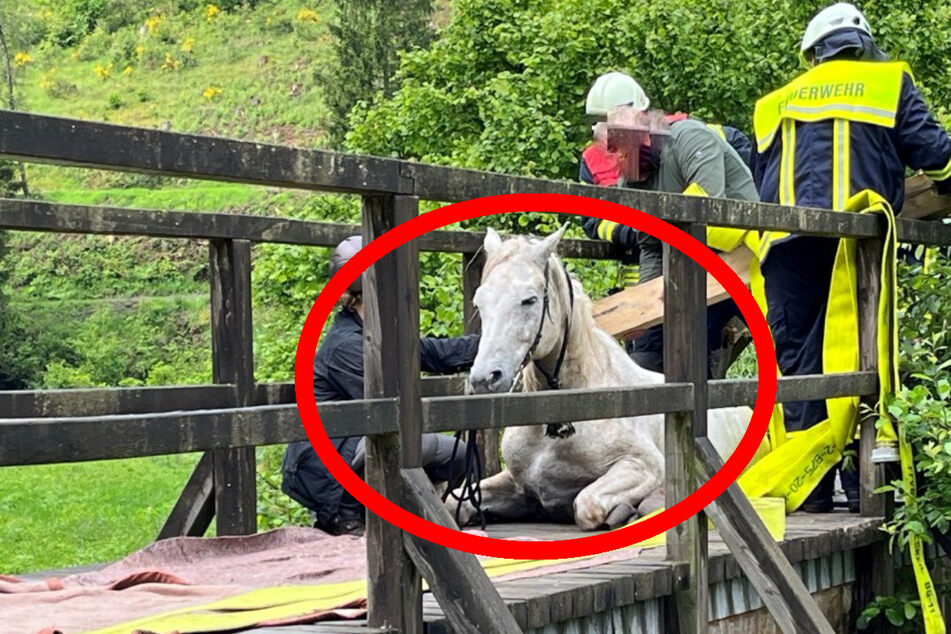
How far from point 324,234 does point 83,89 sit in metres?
54.6

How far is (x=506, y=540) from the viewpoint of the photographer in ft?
18.5

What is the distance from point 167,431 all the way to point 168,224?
2506 millimetres

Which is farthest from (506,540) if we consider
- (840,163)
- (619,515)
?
(840,163)

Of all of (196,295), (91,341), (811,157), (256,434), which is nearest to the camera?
(256,434)

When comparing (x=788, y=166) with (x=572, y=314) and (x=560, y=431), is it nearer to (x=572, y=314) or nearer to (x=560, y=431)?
(x=572, y=314)

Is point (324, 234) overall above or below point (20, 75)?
below

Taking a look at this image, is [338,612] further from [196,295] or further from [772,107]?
[196,295]

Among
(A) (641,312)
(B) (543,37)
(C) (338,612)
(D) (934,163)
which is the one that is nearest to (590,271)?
(A) (641,312)

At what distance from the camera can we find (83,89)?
5900cm

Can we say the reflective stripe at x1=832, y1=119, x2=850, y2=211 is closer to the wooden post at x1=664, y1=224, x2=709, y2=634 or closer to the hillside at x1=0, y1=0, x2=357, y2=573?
the wooden post at x1=664, y1=224, x2=709, y2=634

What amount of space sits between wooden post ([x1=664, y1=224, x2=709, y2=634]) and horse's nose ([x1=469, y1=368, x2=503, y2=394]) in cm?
65

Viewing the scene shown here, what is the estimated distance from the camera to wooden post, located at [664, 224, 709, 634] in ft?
17.4

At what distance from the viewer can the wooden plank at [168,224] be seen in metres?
5.54

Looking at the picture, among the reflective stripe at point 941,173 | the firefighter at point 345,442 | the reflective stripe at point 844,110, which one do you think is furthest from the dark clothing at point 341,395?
the reflective stripe at point 941,173
